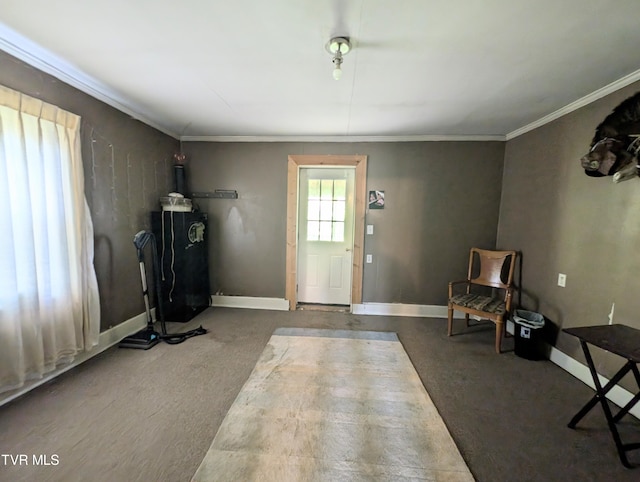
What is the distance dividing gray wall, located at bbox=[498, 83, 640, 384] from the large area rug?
1559 millimetres

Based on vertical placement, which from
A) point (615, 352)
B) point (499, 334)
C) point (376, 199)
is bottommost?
point (499, 334)

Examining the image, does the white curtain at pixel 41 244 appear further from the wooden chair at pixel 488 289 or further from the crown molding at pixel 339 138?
the wooden chair at pixel 488 289

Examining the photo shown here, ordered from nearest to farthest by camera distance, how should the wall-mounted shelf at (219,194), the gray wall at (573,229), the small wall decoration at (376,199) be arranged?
1. the gray wall at (573,229)
2. the small wall decoration at (376,199)
3. the wall-mounted shelf at (219,194)

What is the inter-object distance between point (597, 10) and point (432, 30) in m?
0.78

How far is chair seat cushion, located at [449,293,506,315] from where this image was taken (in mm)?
2693

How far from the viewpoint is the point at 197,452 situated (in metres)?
1.47

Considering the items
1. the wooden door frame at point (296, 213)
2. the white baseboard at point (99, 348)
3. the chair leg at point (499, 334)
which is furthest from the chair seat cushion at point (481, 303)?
the white baseboard at point (99, 348)

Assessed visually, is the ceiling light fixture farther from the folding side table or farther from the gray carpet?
the gray carpet

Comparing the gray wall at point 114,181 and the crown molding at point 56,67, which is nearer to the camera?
the crown molding at point 56,67

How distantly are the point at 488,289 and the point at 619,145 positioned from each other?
2081 mm

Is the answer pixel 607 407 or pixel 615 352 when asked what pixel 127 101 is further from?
pixel 607 407

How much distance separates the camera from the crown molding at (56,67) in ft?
5.52

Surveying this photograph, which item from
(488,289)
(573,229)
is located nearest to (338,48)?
(573,229)

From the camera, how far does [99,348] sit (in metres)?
2.50
